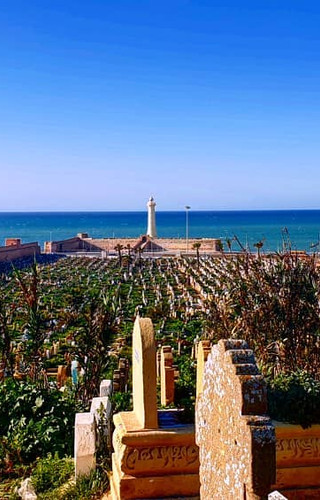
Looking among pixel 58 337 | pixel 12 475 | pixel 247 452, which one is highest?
pixel 247 452

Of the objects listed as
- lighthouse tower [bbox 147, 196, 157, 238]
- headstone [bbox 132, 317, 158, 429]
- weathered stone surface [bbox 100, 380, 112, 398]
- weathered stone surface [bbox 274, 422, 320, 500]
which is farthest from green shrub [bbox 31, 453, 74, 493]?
lighthouse tower [bbox 147, 196, 157, 238]

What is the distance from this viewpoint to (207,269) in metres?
45.2

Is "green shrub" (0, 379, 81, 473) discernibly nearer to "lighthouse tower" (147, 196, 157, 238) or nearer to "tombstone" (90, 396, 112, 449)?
"tombstone" (90, 396, 112, 449)

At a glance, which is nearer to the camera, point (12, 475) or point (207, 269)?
point (12, 475)

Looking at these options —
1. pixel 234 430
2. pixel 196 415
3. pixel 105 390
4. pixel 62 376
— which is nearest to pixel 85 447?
pixel 105 390

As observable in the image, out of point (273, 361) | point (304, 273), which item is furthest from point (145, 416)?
point (304, 273)

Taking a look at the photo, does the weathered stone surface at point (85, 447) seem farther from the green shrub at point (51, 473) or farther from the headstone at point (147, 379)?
the headstone at point (147, 379)

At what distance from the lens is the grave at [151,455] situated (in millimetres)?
5156

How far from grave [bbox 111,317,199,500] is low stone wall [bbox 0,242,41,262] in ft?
173

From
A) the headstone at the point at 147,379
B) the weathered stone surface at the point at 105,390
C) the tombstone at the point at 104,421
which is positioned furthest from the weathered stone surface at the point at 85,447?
the weathered stone surface at the point at 105,390

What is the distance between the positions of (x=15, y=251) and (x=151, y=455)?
59.4 metres

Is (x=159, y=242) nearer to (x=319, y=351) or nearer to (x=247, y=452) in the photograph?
(x=319, y=351)

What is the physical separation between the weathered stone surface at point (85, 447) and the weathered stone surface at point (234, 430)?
8.79 feet

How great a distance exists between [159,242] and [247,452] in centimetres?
7365
